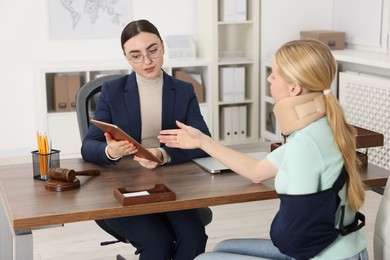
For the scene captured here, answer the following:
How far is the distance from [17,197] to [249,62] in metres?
3.91

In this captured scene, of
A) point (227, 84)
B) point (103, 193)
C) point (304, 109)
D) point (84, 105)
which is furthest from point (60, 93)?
point (304, 109)

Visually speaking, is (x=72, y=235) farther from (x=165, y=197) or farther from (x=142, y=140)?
(x=165, y=197)

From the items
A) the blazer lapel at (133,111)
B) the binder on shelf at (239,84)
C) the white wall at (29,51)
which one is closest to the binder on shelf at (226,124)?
A: the binder on shelf at (239,84)

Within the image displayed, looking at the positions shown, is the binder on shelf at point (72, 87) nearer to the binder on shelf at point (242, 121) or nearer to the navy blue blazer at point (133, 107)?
the binder on shelf at point (242, 121)

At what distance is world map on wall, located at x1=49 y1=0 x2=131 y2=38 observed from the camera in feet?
18.5

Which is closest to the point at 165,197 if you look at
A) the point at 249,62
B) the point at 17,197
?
the point at 17,197

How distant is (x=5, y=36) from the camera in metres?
5.58

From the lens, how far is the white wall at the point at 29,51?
18.3 ft

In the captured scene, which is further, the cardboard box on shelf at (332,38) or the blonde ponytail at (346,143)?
the cardboard box on shelf at (332,38)

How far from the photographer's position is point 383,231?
7.04 feet

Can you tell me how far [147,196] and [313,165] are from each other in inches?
20.6

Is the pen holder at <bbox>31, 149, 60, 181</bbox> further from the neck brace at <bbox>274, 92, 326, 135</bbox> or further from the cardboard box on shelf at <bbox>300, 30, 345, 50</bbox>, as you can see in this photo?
the cardboard box on shelf at <bbox>300, 30, 345, 50</bbox>

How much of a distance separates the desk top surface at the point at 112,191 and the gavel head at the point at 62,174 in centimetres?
5

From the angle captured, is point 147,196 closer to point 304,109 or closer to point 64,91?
point 304,109
